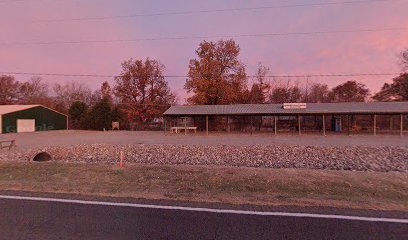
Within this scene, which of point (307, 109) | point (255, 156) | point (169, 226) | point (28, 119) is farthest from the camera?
point (28, 119)

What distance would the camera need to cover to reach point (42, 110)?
1654 inches

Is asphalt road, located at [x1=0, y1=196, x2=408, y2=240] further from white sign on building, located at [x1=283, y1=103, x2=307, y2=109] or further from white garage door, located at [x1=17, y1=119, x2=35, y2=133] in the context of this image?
white garage door, located at [x1=17, y1=119, x2=35, y2=133]

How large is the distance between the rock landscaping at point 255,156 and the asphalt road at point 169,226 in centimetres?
800

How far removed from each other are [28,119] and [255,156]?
38375 millimetres

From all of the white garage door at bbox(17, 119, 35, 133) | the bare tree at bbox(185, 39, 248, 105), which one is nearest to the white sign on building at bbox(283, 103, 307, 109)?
the bare tree at bbox(185, 39, 248, 105)

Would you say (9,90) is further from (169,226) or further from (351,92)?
(351,92)

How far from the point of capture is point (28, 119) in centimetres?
3959

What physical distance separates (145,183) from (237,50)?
1565 inches

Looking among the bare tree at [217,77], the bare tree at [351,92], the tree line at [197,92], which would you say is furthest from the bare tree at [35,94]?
the bare tree at [351,92]

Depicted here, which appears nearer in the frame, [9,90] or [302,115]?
[302,115]

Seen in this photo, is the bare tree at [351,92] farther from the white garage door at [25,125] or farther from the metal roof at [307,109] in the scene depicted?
the white garage door at [25,125]

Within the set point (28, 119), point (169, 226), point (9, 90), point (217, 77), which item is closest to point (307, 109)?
point (217, 77)

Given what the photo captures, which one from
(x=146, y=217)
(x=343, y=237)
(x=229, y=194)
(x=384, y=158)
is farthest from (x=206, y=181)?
(x=384, y=158)

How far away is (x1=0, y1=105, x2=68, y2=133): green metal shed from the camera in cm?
3598
